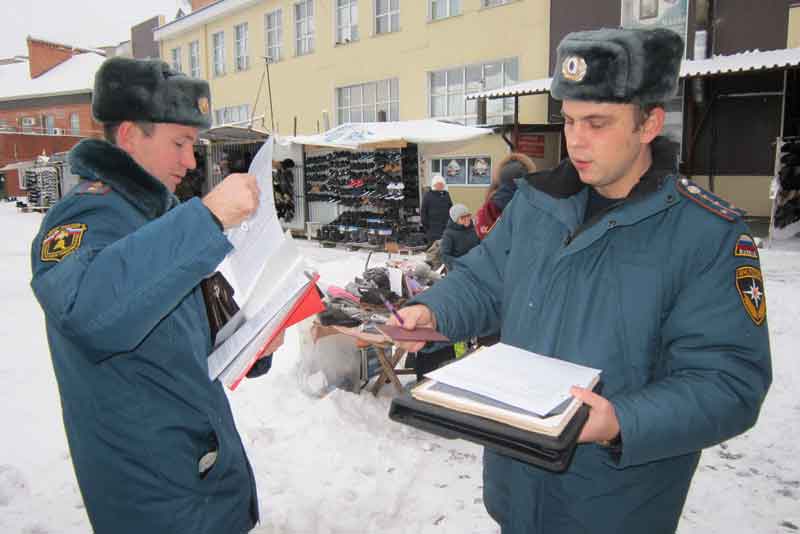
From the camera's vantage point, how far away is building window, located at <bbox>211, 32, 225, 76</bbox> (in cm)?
2362

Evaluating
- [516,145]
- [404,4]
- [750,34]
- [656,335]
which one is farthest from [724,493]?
[404,4]

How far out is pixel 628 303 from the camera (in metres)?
1.36

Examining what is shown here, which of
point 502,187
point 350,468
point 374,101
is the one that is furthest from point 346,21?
point 350,468

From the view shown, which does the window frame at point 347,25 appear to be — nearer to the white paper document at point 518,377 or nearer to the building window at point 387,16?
the building window at point 387,16

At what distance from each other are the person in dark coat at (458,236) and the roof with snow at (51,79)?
42889 mm

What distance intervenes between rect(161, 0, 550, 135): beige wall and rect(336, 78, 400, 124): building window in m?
0.27

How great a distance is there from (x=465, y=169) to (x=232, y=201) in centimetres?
1441

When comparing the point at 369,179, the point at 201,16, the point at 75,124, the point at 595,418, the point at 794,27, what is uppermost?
the point at 201,16

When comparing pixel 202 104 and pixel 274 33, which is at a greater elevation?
pixel 274 33

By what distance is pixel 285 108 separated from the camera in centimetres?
2097

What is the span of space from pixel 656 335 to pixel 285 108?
2123 centimetres

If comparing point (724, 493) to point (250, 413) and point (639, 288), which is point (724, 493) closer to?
point (639, 288)

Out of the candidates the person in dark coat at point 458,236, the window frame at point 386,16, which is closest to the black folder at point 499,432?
the person in dark coat at point 458,236

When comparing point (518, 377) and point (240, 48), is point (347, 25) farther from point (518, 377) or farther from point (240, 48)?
point (518, 377)
